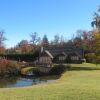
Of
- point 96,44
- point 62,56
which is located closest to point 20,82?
point 96,44

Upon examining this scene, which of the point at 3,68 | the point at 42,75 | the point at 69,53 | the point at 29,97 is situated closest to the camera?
the point at 29,97

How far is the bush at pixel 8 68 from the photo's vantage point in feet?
201

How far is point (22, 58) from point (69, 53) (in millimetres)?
13396

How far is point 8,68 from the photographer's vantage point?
62.1m

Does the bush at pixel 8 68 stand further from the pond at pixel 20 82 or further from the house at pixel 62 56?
the house at pixel 62 56

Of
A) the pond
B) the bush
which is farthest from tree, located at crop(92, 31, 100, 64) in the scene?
the bush

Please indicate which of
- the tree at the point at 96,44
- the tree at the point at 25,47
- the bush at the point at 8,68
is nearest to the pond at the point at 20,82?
the bush at the point at 8,68

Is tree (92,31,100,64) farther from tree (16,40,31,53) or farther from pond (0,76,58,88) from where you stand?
tree (16,40,31,53)

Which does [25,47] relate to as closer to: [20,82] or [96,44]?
[96,44]

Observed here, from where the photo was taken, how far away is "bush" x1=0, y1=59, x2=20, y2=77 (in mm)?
61263

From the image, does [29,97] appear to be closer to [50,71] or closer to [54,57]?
[50,71]

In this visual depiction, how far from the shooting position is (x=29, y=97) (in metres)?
18.4


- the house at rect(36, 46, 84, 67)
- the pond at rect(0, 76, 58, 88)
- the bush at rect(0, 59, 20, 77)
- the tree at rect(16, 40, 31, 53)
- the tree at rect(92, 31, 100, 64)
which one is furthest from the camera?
the tree at rect(16, 40, 31, 53)

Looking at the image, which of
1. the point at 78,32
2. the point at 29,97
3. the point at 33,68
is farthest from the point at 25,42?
the point at 29,97
